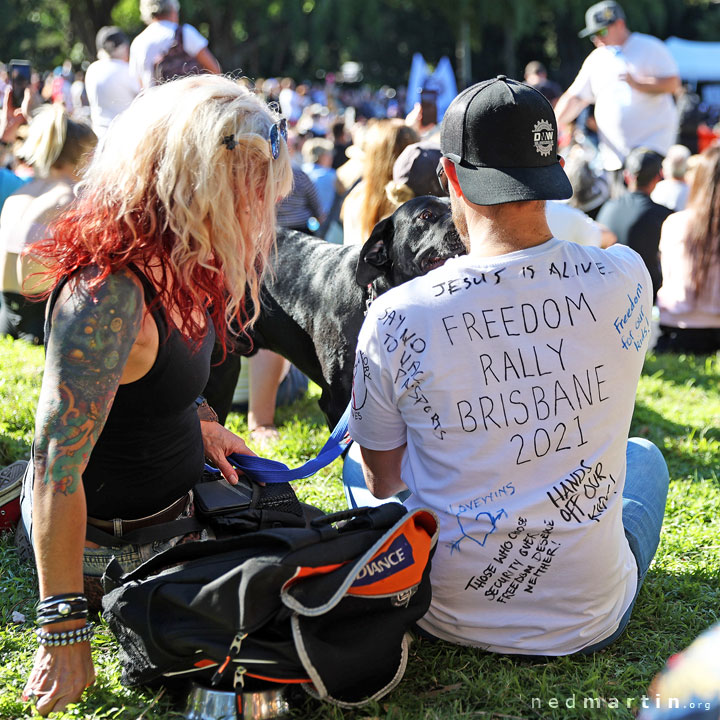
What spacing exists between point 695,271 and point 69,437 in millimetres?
5921

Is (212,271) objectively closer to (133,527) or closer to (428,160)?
(133,527)

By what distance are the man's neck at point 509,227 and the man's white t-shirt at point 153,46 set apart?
5155mm

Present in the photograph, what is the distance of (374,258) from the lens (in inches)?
145

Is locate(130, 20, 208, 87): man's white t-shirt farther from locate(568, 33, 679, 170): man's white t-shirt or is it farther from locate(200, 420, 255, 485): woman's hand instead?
locate(200, 420, 255, 485): woman's hand

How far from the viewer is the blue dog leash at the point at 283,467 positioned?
295 cm

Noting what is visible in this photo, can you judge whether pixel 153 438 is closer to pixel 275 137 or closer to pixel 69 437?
pixel 69 437

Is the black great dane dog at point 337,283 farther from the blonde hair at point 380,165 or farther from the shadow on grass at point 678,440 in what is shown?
the shadow on grass at point 678,440

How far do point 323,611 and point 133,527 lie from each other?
825mm

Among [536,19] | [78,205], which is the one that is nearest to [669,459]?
[78,205]

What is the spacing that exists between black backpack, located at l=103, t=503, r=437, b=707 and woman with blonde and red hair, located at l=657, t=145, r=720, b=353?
17.6 ft

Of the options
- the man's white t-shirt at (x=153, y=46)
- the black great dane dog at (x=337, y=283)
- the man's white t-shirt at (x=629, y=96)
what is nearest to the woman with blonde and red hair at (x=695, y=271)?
the man's white t-shirt at (x=629, y=96)

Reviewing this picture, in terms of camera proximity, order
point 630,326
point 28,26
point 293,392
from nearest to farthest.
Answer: point 630,326 → point 293,392 → point 28,26

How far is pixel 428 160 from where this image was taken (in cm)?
434

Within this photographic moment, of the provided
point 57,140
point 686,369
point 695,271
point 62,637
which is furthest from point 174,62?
point 62,637
